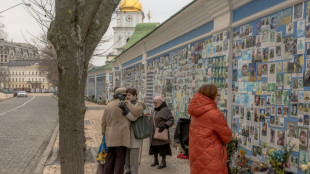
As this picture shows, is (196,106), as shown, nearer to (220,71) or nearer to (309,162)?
(309,162)

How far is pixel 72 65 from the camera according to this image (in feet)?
10.3

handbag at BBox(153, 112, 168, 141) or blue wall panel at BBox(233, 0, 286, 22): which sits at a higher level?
blue wall panel at BBox(233, 0, 286, 22)

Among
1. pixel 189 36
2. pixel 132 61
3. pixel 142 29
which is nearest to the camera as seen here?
pixel 189 36

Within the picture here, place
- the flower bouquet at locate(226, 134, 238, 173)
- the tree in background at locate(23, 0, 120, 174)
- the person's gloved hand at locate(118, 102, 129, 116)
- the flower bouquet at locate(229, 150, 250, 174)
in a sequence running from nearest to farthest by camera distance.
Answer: the tree in background at locate(23, 0, 120, 174) < the flower bouquet at locate(229, 150, 250, 174) < the person's gloved hand at locate(118, 102, 129, 116) < the flower bouquet at locate(226, 134, 238, 173)

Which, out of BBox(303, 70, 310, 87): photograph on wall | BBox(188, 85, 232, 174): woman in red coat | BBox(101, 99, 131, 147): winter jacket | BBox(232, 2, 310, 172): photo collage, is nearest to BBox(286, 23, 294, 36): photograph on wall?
BBox(232, 2, 310, 172): photo collage

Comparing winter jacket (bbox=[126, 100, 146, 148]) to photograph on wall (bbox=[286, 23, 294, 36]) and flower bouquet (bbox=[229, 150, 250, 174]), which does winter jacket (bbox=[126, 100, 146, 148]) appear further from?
photograph on wall (bbox=[286, 23, 294, 36])

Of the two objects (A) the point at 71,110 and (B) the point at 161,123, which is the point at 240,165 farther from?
(A) the point at 71,110

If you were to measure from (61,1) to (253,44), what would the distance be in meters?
3.21

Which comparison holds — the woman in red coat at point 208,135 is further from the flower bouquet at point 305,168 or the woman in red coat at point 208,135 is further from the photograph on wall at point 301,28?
the photograph on wall at point 301,28

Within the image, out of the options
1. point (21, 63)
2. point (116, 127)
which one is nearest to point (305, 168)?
point (116, 127)

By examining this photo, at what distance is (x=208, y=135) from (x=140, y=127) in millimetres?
1942

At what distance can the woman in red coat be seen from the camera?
4012mm

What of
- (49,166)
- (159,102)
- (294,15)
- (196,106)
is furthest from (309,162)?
(49,166)

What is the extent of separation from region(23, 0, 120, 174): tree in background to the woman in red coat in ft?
4.71
